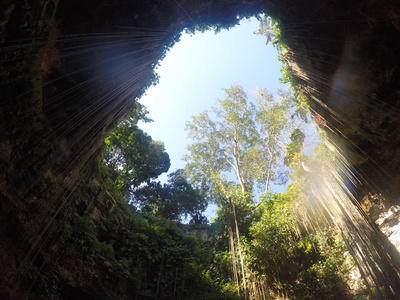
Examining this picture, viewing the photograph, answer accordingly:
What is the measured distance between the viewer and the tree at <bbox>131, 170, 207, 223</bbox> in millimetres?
11492

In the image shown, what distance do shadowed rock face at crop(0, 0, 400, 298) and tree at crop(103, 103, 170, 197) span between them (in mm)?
4209

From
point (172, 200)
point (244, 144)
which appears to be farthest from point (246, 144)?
point (172, 200)

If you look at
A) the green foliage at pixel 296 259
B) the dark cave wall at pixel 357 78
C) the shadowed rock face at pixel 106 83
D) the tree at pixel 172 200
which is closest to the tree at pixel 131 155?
the tree at pixel 172 200

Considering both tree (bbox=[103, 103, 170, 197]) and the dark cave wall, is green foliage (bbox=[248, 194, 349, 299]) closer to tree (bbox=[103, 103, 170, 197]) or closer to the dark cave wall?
the dark cave wall

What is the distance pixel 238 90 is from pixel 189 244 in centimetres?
1127

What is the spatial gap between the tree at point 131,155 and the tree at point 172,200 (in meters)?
0.78

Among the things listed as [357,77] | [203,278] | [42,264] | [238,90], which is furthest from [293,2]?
[238,90]

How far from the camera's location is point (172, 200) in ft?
39.6

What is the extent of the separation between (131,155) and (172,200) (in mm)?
3708

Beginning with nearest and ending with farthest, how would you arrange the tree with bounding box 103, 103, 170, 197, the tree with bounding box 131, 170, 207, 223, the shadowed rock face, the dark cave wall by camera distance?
the shadowed rock face
the dark cave wall
the tree with bounding box 103, 103, 170, 197
the tree with bounding box 131, 170, 207, 223

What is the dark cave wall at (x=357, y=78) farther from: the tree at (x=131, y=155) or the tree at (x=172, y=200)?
the tree at (x=172, y=200)

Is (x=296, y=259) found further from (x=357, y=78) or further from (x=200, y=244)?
(x=357, y=78)

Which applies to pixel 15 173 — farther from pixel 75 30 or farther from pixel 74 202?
pixel 75 30

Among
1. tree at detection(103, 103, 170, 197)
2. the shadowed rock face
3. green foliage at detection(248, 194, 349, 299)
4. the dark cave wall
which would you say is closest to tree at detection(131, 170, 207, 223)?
tree at detection(103, 103, 170, 197)
